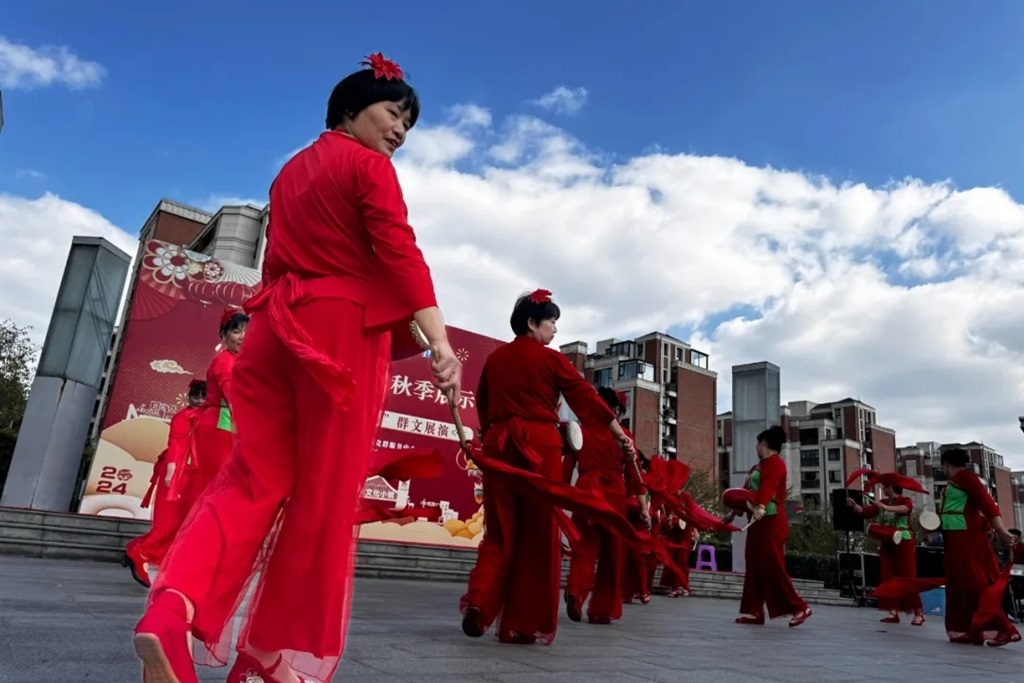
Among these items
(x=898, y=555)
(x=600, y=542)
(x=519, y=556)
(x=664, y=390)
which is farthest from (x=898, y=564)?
(x=664, y=390)

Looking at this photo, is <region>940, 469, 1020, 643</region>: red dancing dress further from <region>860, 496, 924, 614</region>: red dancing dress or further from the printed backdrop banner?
the printed backdrop banner

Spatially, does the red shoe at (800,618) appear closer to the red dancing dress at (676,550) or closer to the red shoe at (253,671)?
the red dancing dress at (676,550)

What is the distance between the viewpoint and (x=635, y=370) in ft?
176

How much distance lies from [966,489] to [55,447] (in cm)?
980

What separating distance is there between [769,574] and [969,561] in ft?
5.05

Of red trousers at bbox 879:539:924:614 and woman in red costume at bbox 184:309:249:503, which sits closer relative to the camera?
woman in red costume at bbox 184:309:249:503

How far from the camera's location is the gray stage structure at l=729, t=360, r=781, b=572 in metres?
12.8

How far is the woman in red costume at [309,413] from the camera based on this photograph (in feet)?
5.04

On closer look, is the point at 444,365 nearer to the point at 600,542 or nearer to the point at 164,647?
the point at 164,647


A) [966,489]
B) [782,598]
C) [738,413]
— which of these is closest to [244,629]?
[782,598]

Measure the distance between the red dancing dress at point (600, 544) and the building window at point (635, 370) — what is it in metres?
48.0

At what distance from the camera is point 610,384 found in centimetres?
5562

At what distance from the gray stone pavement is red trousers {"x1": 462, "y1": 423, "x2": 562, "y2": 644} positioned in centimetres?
16

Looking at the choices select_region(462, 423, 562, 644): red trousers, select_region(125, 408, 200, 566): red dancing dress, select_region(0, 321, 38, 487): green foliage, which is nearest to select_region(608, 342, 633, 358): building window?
select_region(0, 321, 38, 487): green foliage
